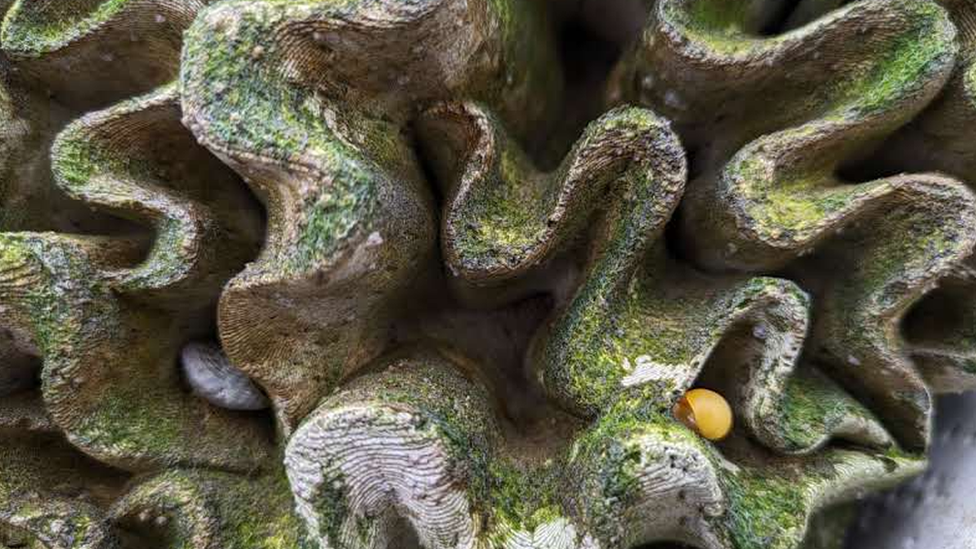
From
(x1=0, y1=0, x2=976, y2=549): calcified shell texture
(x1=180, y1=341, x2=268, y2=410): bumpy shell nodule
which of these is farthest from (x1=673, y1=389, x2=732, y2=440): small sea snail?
(x1=180, y1=341, x2=268, y2=410): bumpy shell nodule

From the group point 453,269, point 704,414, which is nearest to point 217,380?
point 453,269

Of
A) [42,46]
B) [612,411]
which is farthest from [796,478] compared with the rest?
[42,46]

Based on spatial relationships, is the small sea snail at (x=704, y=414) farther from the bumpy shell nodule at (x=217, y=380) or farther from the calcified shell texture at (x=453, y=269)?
the bumpy shell nodule at (x=217, y=380)

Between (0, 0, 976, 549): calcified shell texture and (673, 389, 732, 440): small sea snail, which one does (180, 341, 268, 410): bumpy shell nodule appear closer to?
(0, 0, 976, 549): calcified shell texture

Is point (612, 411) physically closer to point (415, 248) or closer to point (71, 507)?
point (415, 248)

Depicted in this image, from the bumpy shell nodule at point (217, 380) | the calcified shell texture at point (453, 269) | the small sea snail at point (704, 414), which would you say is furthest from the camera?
the bumpy shell nodule at point (217, 380)

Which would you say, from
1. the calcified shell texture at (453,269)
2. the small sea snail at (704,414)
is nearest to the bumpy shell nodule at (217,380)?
the calcified shell texture at (453,269)
